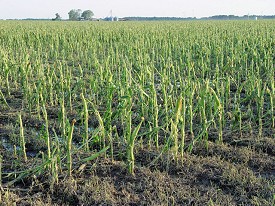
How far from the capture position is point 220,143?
289cm

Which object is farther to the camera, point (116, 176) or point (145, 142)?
point (145, 142)

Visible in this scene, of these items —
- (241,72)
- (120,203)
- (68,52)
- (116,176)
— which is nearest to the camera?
(120,203)

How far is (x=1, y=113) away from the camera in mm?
3750

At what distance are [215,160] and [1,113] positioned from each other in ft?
7.42

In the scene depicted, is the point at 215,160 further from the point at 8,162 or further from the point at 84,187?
the point at 8,162

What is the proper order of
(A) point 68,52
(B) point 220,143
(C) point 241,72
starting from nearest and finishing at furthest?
(B) point 220,143 < (C) point 241,72 < (A) point 68,52

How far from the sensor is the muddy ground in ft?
6.79

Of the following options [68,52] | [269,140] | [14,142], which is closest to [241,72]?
[269,140]

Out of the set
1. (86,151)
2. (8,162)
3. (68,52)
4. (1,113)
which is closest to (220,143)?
(86,151)

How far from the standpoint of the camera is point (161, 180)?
226cm

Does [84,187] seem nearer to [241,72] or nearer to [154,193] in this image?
[154,193]

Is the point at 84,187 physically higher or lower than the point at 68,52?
lower

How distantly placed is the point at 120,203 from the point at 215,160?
819mm

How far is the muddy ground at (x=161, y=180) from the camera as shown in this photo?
6.79 feet
